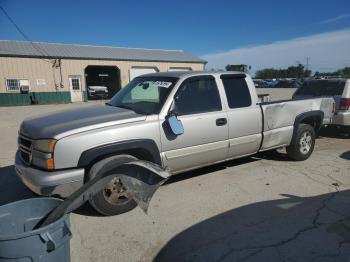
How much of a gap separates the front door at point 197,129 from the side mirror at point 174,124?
0.12m

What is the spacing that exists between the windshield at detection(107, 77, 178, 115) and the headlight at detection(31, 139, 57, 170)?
138cm

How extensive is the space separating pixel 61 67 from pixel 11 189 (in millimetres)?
27542

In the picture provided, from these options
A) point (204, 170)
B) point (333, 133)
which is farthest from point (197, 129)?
point (333, 133)

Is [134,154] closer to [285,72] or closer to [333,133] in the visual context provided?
[333,133]

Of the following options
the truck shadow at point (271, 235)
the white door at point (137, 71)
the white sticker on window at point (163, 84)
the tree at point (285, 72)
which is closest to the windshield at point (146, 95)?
the white sticker on window at point (163, 84)

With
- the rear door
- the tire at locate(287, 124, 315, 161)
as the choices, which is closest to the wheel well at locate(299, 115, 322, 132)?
the tire at locate(287, 124, 315, 161)

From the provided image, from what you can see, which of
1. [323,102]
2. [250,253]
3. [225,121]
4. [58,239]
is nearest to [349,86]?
[323,102]

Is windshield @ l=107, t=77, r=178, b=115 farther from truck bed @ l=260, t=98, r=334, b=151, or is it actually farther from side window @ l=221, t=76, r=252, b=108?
truck bed @ l=260, t=98, r=334, b=151

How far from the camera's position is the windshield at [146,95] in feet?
16.0

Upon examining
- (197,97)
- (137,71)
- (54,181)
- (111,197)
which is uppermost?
(137,71)

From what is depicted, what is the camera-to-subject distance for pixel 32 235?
7.64 feet

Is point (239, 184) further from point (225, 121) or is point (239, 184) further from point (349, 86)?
point (349, 86)

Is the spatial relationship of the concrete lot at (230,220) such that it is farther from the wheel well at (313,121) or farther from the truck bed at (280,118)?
the wheel well at (313,121)

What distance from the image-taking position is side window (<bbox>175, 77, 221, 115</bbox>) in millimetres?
4949
